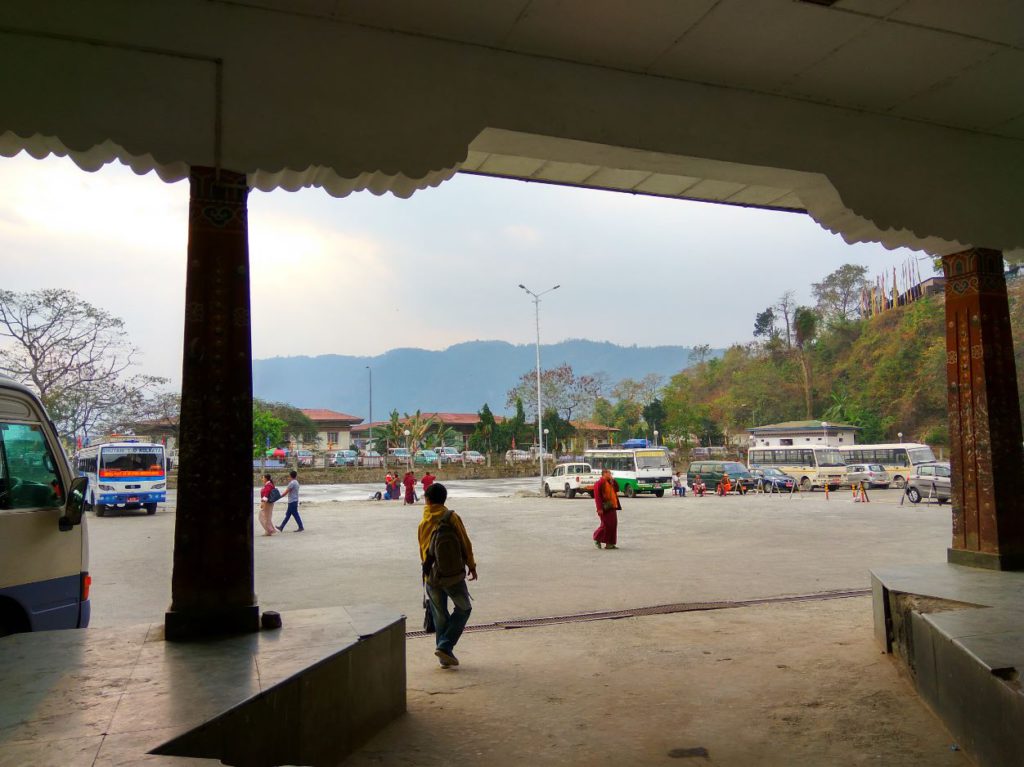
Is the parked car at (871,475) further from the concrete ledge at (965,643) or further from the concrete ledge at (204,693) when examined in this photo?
the concrete ledge at (204,693)

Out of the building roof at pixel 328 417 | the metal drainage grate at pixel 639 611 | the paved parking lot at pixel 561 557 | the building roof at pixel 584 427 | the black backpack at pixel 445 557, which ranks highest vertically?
the building roof at pixel 328 417

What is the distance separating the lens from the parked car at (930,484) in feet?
70.3

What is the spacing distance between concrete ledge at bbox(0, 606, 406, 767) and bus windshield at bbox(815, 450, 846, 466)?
32.6 metres

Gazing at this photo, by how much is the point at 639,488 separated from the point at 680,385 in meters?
38.8

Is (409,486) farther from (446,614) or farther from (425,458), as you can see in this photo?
(425,458)

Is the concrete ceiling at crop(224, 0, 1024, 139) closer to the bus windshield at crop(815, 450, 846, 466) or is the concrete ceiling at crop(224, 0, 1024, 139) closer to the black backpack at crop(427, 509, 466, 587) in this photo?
the black backpack at crop(427, 509, 466, 587)

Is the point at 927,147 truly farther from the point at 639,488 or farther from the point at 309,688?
the point at 639,488

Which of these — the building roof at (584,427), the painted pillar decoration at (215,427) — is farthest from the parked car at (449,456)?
the painted pillar decoration at (215,427)

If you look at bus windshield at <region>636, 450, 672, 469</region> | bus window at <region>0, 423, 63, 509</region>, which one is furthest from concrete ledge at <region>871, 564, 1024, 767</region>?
bus windshield at <region>636, 450, 672, 469</region>

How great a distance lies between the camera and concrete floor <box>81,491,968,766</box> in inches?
153

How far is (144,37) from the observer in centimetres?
382

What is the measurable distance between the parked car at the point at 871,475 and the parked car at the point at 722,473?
414cm

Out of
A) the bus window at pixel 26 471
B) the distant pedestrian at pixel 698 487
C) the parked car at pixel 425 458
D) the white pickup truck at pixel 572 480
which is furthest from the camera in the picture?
the parked car at pixel 425 458

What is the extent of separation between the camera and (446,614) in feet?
17.8
